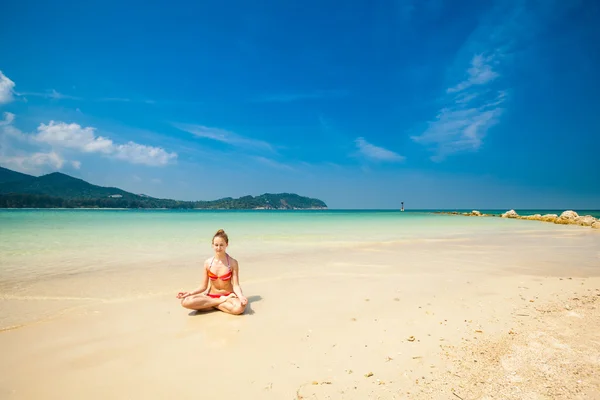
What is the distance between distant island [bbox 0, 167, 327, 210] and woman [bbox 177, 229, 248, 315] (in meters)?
114

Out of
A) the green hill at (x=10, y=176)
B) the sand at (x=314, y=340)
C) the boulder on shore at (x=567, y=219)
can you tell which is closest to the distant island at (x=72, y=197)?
the green hill at (x=10, y=176)

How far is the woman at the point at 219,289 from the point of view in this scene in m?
5.04

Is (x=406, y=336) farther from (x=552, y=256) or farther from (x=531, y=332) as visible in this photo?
(x=552, y=256)

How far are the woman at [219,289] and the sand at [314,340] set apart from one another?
7.7 inches

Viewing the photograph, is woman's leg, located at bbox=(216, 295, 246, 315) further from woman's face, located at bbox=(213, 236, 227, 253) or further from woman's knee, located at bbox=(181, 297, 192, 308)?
woman's face, located at bbox=(213, 236, 227, 253)

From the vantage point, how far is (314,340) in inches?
158

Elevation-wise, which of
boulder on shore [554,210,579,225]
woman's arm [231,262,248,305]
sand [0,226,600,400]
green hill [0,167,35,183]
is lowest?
sand [0,226,600,400]

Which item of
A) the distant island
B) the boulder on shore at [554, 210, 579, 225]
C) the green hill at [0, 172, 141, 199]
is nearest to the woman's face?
the boulder on shore at [554, 210, 579, 225]

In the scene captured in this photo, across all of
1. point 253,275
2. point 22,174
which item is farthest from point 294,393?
point 22,174

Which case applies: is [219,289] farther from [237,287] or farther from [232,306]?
[232,306]

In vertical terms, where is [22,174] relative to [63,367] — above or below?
above

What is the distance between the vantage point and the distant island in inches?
3543

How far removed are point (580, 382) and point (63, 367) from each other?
17.8 feet

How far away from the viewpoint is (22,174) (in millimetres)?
132250
